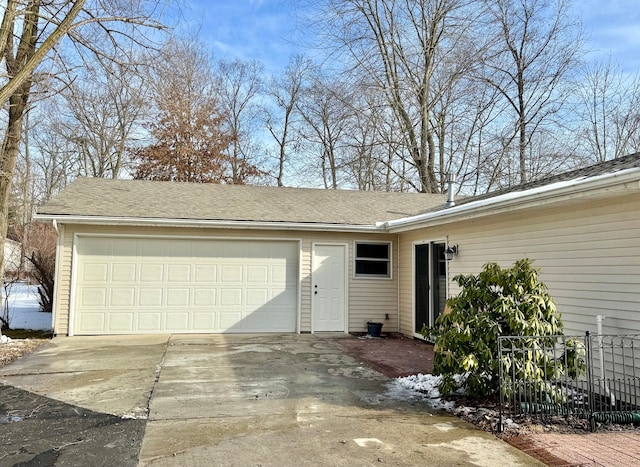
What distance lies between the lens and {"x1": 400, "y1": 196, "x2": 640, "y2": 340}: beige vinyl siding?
16.1 feet

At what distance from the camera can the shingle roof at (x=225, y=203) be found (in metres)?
9.52

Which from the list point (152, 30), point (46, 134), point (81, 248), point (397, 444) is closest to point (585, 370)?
point (397, 444)

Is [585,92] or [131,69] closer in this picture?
[131,69]

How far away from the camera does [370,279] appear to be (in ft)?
34.4

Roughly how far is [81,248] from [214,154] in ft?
43.3

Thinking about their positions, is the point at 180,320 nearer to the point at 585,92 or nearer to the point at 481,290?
the point at 481,290

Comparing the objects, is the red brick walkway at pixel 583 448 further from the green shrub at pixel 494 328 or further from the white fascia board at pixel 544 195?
the white fascia board at pixel 544 195

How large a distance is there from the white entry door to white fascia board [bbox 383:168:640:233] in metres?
2.60

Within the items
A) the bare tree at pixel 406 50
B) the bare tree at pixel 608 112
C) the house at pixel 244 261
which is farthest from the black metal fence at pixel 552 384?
the bare tree at pixel 608 112

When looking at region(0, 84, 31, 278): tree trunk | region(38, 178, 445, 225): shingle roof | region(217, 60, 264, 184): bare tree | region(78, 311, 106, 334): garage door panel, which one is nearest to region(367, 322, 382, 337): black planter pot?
region(38, 178, 445, 225): shingle roof

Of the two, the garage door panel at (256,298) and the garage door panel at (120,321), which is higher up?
the garage door panel at (256,298)

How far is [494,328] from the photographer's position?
15.1ft

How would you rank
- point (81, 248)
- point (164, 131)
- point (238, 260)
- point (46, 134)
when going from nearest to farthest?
point (81, 248) < point (238, 260) < point (164, 131) < point (46, 134)

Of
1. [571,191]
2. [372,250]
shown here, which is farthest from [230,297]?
[571,191]
